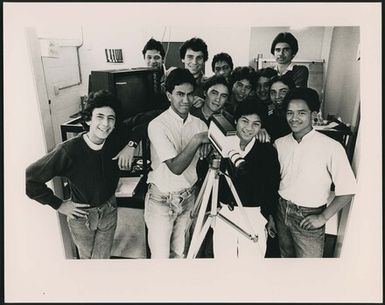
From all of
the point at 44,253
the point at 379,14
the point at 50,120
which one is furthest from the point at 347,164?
the point at 44,253

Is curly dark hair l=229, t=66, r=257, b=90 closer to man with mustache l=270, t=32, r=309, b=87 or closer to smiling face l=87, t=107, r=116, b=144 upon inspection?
man with mustache l=270, t=32, r=309, b=87

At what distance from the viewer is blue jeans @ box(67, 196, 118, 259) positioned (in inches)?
64.7

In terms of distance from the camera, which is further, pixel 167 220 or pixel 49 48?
pixel 167 220

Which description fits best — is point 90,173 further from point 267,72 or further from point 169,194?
point 267,72

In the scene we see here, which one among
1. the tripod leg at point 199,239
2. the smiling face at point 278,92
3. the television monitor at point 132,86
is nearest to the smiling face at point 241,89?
the smiling face at point 278,92

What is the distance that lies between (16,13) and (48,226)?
3.17 feet

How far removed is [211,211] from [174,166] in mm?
276

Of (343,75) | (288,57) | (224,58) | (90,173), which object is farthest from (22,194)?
(343,75)

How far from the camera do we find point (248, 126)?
5.25 ft

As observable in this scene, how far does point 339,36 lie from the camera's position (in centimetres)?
156

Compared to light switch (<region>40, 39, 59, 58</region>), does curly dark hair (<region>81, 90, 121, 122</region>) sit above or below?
below

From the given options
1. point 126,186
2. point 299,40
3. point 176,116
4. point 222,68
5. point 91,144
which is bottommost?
point 126,186

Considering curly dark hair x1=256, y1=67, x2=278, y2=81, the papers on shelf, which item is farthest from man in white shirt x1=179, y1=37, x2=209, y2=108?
the papers on shelf

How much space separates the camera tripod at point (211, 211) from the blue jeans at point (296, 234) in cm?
13
